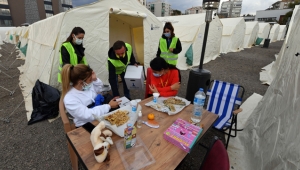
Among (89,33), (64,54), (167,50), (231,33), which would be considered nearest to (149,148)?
(64,54)

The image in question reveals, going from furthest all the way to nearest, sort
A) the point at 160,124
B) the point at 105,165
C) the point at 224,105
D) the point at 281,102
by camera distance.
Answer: the point at 224,105 → the point at 281,102 → the point at 160,124 → the point at 105,165

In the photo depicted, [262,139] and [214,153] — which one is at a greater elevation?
[214,153]

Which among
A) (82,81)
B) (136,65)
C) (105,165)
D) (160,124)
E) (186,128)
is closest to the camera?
(105,165)

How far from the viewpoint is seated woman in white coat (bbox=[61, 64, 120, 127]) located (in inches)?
63.2

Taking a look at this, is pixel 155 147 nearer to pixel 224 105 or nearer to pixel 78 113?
pixel 78 113

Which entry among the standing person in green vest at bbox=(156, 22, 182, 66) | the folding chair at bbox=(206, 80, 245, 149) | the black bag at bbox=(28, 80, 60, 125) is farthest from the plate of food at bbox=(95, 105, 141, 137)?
the standing person in green vest at bbox=(156, 22, 182, 66)

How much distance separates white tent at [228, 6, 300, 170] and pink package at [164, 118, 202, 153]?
0.84 meters

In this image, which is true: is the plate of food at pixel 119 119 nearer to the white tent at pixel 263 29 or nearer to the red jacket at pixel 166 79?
the red jacket at pixel 166 79

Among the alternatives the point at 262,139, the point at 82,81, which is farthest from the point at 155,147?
the point at 262,139

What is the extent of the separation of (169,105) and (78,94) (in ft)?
3.69

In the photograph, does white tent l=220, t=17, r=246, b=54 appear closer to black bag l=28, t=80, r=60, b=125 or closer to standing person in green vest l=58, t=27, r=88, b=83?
standing person in green vest l=58, t=27, r=88, b=83

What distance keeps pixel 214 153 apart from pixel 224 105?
1881 mm

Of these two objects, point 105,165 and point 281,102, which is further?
point 281,102

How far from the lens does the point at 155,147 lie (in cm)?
121
